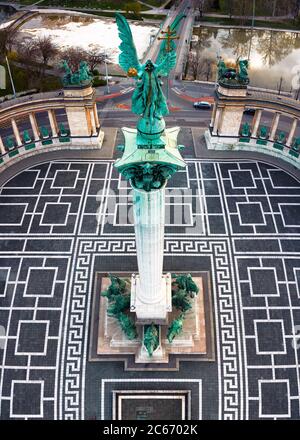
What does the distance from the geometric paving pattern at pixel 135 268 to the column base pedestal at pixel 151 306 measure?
4649 mm

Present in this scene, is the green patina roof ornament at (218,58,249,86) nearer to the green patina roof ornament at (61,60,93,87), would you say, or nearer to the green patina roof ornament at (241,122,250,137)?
the green patina roof ornament at (241,122,250,137)

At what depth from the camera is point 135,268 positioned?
35.4m

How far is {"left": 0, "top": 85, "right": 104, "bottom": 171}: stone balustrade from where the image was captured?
146ft

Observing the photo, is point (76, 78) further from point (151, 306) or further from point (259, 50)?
point (259, 50)

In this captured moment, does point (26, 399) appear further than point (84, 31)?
No

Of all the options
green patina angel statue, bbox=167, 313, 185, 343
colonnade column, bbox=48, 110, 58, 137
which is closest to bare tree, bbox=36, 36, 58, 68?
colonnade column, bbox=48, 110, 58, 137

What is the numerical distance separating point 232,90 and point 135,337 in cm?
3246

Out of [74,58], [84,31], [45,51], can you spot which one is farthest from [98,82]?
[84,31]

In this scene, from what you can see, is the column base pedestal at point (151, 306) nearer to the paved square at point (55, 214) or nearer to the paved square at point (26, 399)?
the paved square at point (26, 399)

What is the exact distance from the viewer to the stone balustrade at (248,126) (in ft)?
145

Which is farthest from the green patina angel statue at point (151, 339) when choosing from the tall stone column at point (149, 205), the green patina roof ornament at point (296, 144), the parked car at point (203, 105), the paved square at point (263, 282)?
the parked car at point (203, 105)

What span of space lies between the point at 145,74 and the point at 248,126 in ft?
118
